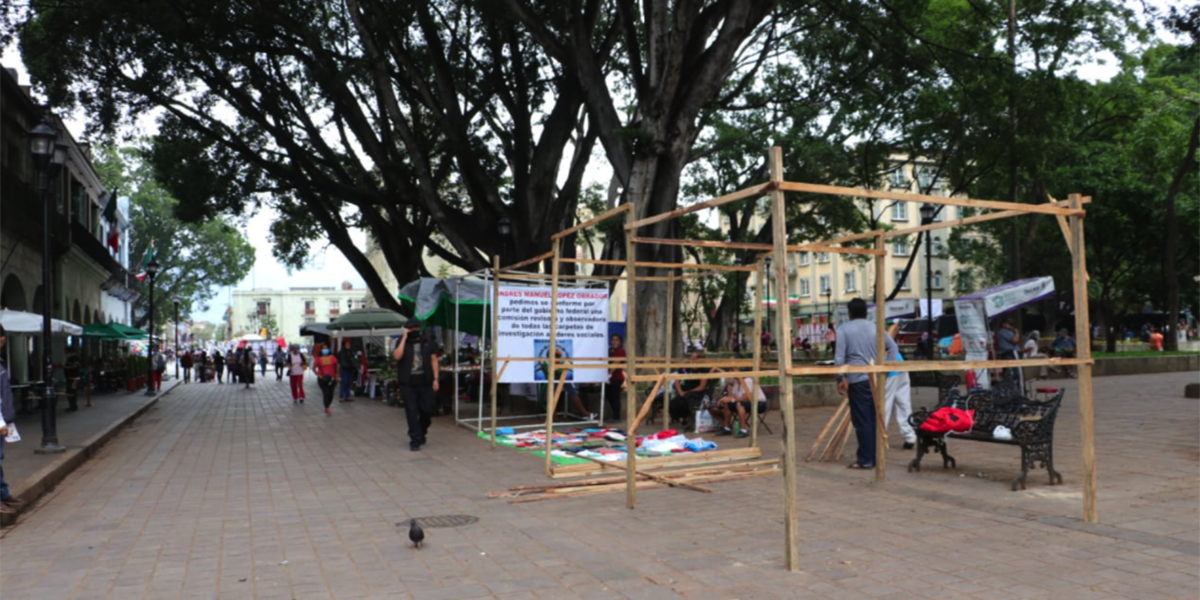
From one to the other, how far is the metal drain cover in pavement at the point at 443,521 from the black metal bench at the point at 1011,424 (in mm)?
4635

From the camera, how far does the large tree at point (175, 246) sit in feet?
197

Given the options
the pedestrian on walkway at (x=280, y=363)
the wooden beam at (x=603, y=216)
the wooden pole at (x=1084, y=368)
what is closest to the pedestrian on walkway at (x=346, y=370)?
the wooden beam at (x=603, y=216)

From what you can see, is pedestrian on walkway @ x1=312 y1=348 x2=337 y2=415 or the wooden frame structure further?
pedestrian on walkway @ x1=312 y1=348 x2=337 y2=415

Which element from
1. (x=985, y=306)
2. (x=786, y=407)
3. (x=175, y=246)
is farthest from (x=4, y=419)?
(x=175, y=246)

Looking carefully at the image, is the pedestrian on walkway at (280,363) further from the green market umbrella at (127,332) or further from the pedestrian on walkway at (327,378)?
the pedestrian on walkway at (327,378)

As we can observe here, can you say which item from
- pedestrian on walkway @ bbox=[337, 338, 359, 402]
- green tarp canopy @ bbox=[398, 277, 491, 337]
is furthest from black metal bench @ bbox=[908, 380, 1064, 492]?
pedestrian on walkway @ bbox=[337, 338, 359, 402]

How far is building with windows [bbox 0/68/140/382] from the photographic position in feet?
72.1

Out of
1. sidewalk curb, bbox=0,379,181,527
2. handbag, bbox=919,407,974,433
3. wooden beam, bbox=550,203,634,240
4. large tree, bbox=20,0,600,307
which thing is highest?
large tree, bbox=20,0,600,307

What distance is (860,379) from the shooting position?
920 cm

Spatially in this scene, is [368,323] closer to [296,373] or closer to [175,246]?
[296,373]

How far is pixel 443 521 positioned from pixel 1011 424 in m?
5.35

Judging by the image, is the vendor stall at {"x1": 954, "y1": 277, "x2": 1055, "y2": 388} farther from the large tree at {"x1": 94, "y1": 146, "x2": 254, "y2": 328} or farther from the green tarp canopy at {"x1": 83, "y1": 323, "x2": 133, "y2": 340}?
the large tree at {"x1": 94, "y1": 146, "x2": 254, "y2": 328}

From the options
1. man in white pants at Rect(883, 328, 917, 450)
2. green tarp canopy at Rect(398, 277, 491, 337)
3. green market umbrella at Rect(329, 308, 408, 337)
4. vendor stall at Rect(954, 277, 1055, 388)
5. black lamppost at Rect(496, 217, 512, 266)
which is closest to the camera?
man in white pants at Rect(883, 328, 917, 450)

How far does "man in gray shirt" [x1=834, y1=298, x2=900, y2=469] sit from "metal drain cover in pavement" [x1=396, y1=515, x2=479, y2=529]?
13.4 feet
